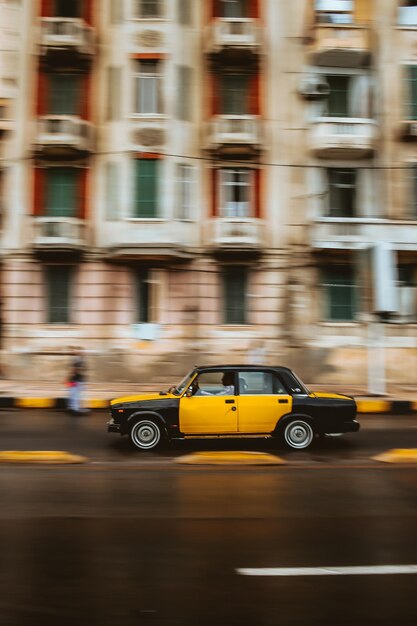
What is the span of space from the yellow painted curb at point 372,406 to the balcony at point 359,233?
654 centimetres

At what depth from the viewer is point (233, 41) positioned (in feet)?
72.2

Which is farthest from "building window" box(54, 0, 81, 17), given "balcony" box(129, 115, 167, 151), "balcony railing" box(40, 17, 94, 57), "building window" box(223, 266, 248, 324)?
"building window" box(223, 266, 248, 324)

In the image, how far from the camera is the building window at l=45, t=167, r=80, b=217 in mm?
22016

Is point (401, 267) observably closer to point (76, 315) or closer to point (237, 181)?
point (237, 181)

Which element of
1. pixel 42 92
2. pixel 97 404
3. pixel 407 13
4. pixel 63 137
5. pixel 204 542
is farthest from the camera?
pixel 407 13

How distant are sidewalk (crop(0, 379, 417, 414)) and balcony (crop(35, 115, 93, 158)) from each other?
8.04 metres

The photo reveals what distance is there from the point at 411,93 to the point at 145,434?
1783 cm

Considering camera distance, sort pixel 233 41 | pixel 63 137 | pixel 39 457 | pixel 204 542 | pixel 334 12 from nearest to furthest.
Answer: pixel 204 542, pixel 39 457, pixel 63 137, pixel 233 41, pixel 334 12

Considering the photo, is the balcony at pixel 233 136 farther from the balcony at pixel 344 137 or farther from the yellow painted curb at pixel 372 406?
the yellow painted curb at pixel 372 406

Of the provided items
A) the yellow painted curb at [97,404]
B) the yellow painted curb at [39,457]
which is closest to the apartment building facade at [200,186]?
the yellow painted curb at [97,404]

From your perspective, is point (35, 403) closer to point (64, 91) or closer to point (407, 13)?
point (64, 91)

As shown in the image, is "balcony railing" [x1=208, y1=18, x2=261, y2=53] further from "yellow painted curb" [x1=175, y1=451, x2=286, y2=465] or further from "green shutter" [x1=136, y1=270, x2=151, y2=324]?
"yellow painted curb" [x1=175, y1=451, x2=286, y2=465]

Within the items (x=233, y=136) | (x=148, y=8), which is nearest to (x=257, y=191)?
(x=233, y=136)

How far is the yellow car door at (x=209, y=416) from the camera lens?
10.1 metres
